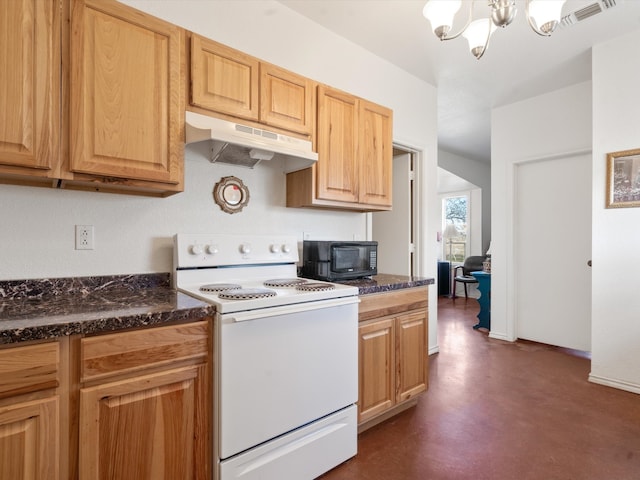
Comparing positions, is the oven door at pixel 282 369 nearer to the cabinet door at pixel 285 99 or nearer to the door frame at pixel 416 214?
the cabinet door at pixel 285 99

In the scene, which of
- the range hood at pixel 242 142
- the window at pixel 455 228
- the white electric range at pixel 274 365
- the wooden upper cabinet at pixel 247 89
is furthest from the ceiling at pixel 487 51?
the window at pixel 455 228

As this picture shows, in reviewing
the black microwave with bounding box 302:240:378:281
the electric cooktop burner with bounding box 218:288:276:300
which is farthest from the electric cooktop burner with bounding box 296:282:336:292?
the black microwave with bounding box 302:240:378:281

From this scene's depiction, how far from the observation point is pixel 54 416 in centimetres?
107

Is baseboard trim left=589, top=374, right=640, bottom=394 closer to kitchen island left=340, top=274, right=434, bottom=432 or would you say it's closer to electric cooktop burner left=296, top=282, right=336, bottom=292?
kitchen island left=340, top=274, right=434, bottom=432

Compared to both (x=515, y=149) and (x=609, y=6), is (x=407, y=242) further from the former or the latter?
(x=609, y=6)

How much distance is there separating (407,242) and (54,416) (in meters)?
2.95

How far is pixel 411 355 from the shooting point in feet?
7.36

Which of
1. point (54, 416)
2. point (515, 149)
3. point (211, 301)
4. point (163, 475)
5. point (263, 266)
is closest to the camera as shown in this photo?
point (54, 416)

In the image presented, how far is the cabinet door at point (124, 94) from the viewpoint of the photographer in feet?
4.54

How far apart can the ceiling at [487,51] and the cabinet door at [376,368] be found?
7.02ft

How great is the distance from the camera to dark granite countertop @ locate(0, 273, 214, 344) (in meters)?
1.05

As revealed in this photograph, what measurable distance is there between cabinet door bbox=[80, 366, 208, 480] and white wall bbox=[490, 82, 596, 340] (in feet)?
12.0

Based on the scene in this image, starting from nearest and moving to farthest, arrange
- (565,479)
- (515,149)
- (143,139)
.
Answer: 1. (143,139)
2. (565,479)
3. (515,149)

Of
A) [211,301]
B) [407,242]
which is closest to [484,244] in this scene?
[407,242]
